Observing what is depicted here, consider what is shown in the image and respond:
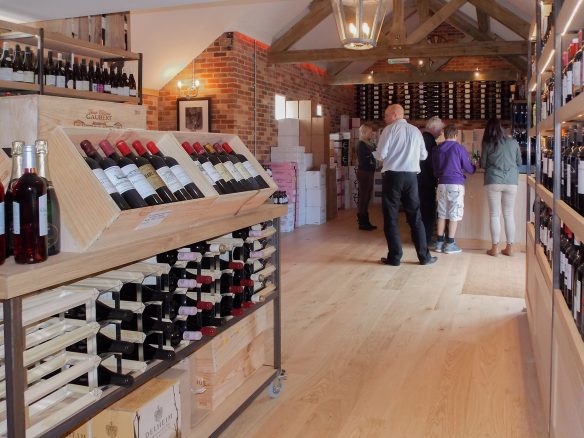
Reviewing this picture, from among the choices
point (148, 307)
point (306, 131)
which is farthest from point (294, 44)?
point (148, 307)

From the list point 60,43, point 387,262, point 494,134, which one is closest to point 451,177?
point 494,134

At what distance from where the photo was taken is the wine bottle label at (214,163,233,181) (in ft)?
8.62

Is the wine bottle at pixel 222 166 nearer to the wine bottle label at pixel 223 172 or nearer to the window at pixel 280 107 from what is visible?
the wine bottle label at pixel 223 172

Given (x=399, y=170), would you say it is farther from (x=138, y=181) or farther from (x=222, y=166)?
(x=138, y=181)

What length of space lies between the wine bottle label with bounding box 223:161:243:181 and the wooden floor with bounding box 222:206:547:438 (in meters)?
1.08

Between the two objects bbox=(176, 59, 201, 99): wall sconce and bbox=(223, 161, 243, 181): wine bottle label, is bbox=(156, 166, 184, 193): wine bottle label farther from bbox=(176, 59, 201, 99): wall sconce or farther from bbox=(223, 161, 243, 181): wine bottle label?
bbox=(176, 59, 201, 99): wall sconce

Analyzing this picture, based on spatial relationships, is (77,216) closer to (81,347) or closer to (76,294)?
(76,294)

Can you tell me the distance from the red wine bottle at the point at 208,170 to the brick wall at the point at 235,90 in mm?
5864

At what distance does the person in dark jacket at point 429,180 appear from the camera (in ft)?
22.7

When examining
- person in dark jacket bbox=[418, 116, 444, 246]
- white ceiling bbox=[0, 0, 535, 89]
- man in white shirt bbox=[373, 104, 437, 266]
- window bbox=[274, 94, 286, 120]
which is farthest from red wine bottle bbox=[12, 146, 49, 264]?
window bbox=[274, 94, 286, 120]

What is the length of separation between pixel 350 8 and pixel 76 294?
2.36m

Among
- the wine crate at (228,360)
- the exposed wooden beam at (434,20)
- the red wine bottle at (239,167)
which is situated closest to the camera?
the wine crate at (228,360)

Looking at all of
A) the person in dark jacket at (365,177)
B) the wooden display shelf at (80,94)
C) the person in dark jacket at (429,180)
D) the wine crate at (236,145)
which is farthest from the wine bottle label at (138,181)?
the person in dark jacket at (365,177)

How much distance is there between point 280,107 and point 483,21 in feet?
12.3
